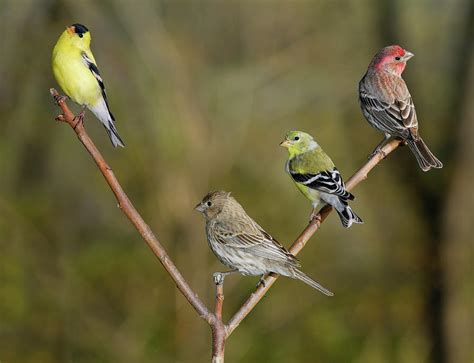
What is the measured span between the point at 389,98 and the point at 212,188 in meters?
5.83

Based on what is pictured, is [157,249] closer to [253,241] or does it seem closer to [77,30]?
[77,30]

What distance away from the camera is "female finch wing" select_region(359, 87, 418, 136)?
5.24 metres

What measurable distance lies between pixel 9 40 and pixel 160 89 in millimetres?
2621

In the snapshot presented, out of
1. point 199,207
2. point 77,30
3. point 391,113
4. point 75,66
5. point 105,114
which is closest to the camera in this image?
point 77,30

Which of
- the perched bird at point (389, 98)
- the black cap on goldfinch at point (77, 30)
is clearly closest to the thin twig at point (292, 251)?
the perched bird at point (389, 98)

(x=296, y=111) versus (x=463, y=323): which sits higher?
(x=296, y=111)

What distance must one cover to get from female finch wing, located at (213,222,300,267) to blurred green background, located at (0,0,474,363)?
19.6 ft

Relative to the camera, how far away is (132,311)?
11.4 metres

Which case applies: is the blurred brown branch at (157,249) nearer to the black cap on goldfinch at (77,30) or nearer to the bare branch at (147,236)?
the bare branch at (147,236)

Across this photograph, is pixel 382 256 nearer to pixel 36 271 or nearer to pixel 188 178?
pixel 188 178

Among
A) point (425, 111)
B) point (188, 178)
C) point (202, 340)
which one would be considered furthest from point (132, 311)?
point (425, 111)

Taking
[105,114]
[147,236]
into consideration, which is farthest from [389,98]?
[147,236]

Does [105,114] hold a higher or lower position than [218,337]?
higher

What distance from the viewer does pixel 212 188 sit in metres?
11.1
